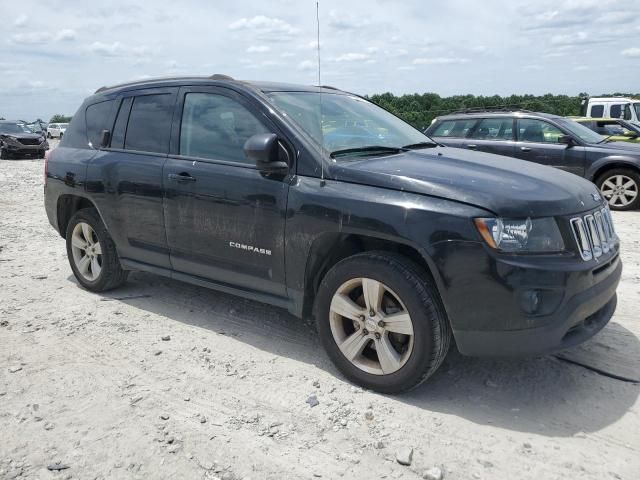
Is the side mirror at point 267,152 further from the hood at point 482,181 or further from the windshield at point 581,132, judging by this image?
the windshield at point 581,132

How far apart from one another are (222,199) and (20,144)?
22801 millimetres

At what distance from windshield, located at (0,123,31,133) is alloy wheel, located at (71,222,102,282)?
2215 centimetres

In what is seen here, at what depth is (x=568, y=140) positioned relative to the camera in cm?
956

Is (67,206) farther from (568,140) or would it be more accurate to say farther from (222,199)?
(568,140)

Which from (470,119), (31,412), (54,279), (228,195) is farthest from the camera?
(470,119)

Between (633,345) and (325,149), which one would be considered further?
(633,345)

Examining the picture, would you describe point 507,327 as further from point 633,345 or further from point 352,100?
point 352,100

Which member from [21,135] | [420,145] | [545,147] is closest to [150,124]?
[420,145]

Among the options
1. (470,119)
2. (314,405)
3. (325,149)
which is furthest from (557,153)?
(314,405)

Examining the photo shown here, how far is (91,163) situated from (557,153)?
7.58 m

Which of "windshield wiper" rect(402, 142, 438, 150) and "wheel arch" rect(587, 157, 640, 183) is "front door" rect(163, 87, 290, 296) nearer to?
"windshield wiper" rect(402, 142, 438, 150)

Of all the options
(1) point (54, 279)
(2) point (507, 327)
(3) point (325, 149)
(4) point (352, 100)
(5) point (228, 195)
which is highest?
(4) point (352, 100)

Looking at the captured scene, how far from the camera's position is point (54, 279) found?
5.71 meters

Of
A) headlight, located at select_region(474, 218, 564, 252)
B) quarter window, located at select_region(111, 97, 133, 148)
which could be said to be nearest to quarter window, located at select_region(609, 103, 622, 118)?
quarter window, located at select_region(111, 97, 133, 148)
